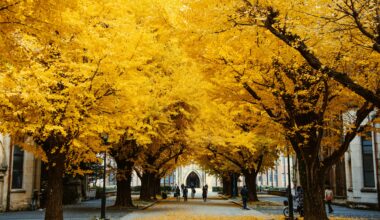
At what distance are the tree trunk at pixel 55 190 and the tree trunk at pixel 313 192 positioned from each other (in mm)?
8593

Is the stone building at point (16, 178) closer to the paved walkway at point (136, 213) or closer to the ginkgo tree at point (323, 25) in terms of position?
the paved walkway at point (136, 213)

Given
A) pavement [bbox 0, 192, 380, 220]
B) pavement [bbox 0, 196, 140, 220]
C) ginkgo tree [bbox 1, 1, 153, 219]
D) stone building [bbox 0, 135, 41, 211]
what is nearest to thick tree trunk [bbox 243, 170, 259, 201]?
pavement [bbox 0, 192, 380, 220]

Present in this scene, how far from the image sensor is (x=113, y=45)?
12.4m

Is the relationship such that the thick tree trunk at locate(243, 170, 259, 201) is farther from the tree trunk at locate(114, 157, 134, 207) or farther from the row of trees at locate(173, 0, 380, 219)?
the row of trees at locate(173, 0, 380, 219)

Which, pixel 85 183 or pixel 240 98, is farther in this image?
pixel 85 183

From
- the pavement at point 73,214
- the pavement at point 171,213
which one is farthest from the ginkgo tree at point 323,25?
the pavement at point 73,214

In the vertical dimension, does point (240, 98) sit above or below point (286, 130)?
above

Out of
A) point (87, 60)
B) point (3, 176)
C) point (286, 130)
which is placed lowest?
point (3, 176)

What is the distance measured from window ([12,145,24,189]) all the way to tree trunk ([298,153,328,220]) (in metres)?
19.8

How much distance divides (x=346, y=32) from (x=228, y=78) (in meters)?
4.32

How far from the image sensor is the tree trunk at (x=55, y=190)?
13.7 m

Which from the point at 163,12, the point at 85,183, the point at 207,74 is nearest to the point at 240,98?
the point at 207,74

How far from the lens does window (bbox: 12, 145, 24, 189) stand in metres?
26.8

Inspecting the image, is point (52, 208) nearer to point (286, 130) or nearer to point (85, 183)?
point (286, 130)
